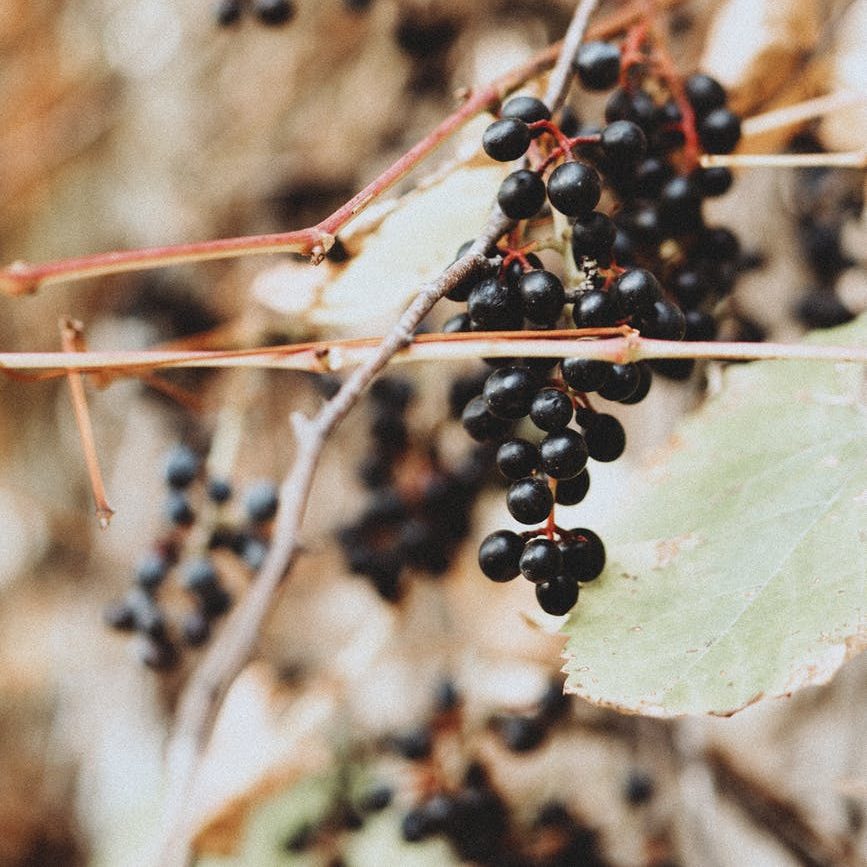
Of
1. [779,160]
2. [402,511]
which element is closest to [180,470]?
[402,511]

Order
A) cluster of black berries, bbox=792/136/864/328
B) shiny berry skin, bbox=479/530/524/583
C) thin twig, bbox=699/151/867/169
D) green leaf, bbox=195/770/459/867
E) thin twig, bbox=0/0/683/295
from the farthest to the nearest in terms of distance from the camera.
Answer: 1. green leaf, bbox=195/770/459/867
2. cluster of black berries, bbox=792/136/864/328
3. thin twig, bbox=699/151/867/169
4. shiny berry skin, bbox=479/530/524/583
5. thin twig, bbox=0/0/683/295

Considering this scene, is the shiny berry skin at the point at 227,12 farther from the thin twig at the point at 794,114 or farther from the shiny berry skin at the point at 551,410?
the shiny berry skin at the point at 551,410

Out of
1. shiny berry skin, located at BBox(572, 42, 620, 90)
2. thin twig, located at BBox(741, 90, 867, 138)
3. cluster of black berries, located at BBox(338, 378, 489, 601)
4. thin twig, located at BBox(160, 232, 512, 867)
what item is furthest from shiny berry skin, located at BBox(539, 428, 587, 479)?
cluster of black berries, located at BBox(338, 378, 489, 601)

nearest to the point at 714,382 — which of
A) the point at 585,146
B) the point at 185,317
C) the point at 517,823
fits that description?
the point at 585,146

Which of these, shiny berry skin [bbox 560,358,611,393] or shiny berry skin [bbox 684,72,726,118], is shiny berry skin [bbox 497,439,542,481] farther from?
shiny berry skin [bbox 684,72,726,118]

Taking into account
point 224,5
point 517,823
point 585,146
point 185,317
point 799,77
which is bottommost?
point 517,823

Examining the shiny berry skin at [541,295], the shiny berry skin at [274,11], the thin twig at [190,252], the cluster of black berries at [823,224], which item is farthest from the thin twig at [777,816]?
the shiny berry skin at [274,11]

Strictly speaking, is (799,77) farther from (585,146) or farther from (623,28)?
(585,146)
